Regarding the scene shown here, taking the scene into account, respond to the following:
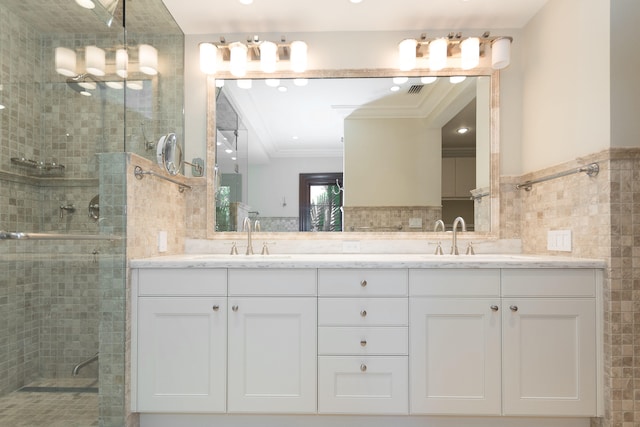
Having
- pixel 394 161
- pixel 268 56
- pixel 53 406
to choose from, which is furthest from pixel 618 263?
pixel 53 406

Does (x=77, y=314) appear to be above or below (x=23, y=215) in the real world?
below

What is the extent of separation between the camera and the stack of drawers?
1.72m

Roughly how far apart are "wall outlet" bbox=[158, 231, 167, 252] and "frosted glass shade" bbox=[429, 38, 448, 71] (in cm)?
192

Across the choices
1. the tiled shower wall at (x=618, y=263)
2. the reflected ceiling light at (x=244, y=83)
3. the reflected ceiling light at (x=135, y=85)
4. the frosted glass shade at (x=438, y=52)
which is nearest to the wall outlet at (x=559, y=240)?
the tiled shower wall at (x=618, y=263)

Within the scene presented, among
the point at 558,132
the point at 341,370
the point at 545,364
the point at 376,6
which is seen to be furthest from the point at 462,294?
the point at 376,6

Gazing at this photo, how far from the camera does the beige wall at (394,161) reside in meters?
2.34

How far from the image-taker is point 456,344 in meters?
1.71

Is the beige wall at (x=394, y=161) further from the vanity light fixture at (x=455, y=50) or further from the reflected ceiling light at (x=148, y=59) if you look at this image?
the reflected ceiling light at (x=148, y=59)

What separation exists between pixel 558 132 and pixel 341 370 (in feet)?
5.57

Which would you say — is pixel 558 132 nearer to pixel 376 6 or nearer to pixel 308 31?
pixel 376 6

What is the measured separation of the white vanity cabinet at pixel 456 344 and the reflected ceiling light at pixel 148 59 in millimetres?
1941

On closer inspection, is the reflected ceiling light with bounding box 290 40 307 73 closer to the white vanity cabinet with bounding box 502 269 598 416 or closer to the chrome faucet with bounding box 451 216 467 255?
the chrome faucet with bounding box 451 216 467 255

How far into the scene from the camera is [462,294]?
1721 mm

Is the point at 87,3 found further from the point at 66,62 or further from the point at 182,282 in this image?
the point at 182,282
